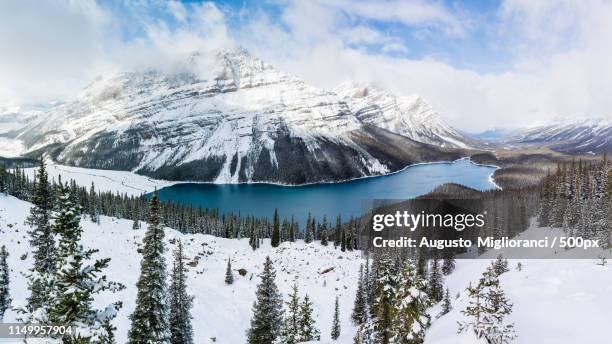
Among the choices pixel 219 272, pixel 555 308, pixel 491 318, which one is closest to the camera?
pixel 491 318

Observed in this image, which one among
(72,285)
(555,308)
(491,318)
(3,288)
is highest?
(72,285)

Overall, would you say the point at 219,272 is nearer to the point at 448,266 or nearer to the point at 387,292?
the point at 448,266

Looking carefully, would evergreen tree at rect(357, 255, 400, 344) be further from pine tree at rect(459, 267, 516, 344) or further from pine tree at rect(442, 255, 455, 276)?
pine tree at rect(442, 255, 455, 276)

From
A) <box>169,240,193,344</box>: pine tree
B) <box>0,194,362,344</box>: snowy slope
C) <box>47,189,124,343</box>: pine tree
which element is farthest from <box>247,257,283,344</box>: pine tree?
<box>47,189,124,343</box>: pine tree

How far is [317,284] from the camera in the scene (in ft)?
273

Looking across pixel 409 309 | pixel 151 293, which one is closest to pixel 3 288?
pixel 151 293

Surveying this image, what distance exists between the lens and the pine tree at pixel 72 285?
A: 15.0 m

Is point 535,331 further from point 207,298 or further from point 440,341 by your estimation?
point 207,298

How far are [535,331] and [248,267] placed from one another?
225 feet

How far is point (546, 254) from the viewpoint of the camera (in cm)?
8062

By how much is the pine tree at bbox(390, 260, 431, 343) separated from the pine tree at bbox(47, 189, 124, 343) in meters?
17.1

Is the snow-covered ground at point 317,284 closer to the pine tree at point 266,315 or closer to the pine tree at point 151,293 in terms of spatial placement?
the pine tree at point 266,315

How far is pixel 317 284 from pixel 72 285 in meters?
72.3

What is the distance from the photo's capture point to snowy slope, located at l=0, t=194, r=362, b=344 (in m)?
53.3
